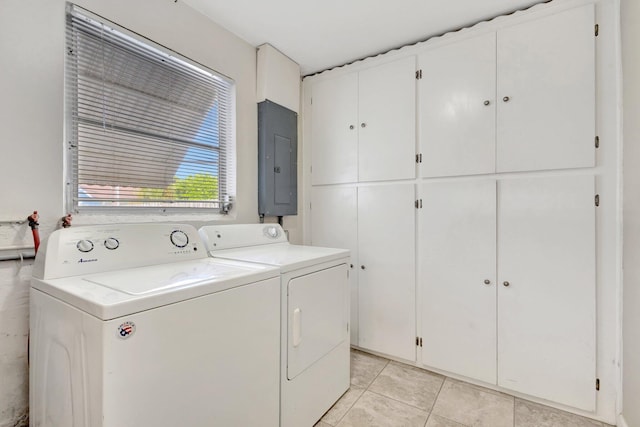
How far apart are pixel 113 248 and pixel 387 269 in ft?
6.18

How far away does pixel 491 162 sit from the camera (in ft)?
6.46

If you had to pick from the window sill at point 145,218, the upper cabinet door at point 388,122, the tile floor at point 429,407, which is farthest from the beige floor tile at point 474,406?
the window sill at point 145,218

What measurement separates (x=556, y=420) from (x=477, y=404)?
1.36 feet

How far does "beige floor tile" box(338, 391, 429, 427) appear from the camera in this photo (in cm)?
166

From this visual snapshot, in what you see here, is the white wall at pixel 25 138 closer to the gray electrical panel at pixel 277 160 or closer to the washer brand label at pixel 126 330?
the washer brand label at pixel 126 330

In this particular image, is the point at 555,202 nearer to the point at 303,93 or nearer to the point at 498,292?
the point at 498,292

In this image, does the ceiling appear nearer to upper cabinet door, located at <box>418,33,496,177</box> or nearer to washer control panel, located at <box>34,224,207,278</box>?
upper cabinet door, located at <box>418,33,496,177</box>

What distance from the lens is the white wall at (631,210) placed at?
1420mm

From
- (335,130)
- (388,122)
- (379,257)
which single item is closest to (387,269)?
(379,257)

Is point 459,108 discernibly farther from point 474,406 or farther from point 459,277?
point 474,406

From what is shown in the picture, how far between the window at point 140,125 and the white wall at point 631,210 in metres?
2.39

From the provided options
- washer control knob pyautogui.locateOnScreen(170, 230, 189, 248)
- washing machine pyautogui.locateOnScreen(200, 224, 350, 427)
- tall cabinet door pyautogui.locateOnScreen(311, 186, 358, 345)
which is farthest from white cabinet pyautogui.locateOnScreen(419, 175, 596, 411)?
washer control knob pyautogui.locateOnScreen(170, 230, 189, 248)

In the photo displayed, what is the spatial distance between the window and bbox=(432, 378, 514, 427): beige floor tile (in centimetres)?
201

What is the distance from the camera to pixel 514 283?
6.23 feet
